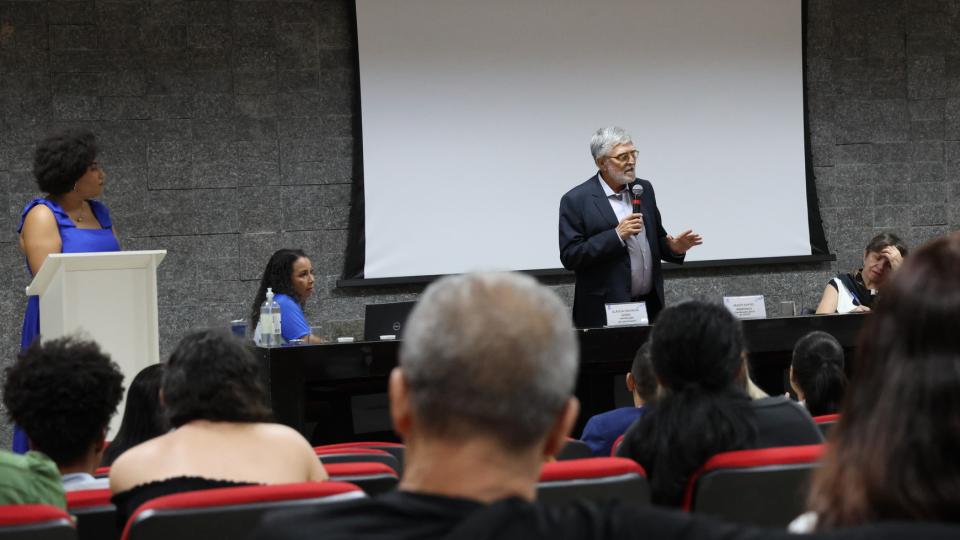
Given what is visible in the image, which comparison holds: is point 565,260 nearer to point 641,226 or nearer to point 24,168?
point 641,226

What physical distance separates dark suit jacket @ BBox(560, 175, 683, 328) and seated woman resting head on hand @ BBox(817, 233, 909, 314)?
785mm

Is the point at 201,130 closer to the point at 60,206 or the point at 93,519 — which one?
the point at 60,206

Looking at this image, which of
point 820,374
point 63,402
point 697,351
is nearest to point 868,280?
point 820,374

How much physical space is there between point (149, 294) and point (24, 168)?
260 cm

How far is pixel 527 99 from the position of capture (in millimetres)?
6496

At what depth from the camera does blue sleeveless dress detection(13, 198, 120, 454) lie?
3.85 meters

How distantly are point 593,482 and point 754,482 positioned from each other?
0.29 meters

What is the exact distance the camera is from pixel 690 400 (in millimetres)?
2223

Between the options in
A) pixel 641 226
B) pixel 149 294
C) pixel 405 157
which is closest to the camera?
pixel 149 294

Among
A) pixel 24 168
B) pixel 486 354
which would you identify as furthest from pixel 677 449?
pixel 24 168

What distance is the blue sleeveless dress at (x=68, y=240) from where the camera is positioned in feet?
12.6

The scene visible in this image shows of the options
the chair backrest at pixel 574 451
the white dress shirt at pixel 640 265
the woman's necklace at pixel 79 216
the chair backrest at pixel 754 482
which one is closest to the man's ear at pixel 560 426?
the chair backrest at pixel 754 482

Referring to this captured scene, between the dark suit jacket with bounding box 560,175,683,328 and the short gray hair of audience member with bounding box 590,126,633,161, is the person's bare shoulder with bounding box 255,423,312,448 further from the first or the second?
the short gray hair of audience member with bounding box 590,126,633,161

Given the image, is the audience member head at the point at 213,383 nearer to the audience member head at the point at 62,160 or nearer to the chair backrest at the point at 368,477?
the chair backrest at the point at 368,477
